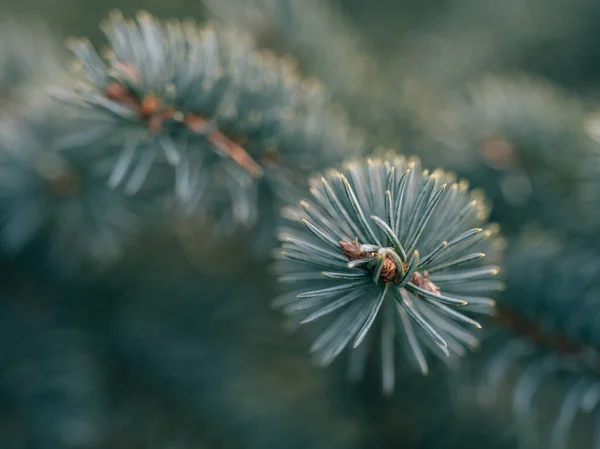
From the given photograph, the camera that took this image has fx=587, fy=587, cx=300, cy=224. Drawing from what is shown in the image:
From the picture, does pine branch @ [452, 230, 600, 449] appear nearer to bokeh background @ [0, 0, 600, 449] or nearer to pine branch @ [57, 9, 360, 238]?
bokeh background @ [0, 0, 600, 449]

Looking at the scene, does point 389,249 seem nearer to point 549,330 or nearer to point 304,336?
point 549,330

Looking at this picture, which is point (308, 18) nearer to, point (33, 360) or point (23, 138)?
point (23, 138)

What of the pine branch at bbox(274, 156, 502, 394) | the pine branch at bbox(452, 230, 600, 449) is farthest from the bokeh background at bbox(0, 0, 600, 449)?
the pine branch at bbox(274, 156, 502, 394)

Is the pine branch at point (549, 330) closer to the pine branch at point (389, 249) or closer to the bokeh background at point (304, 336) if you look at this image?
the bokeh background at point (304, 336)

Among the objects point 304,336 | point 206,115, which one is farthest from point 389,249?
point 304,336

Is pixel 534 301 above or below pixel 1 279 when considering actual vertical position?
above

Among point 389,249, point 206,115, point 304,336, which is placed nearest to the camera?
point 389,249

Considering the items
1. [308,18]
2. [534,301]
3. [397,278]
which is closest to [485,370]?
[534,301]

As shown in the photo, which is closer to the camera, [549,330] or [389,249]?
[389,249]
